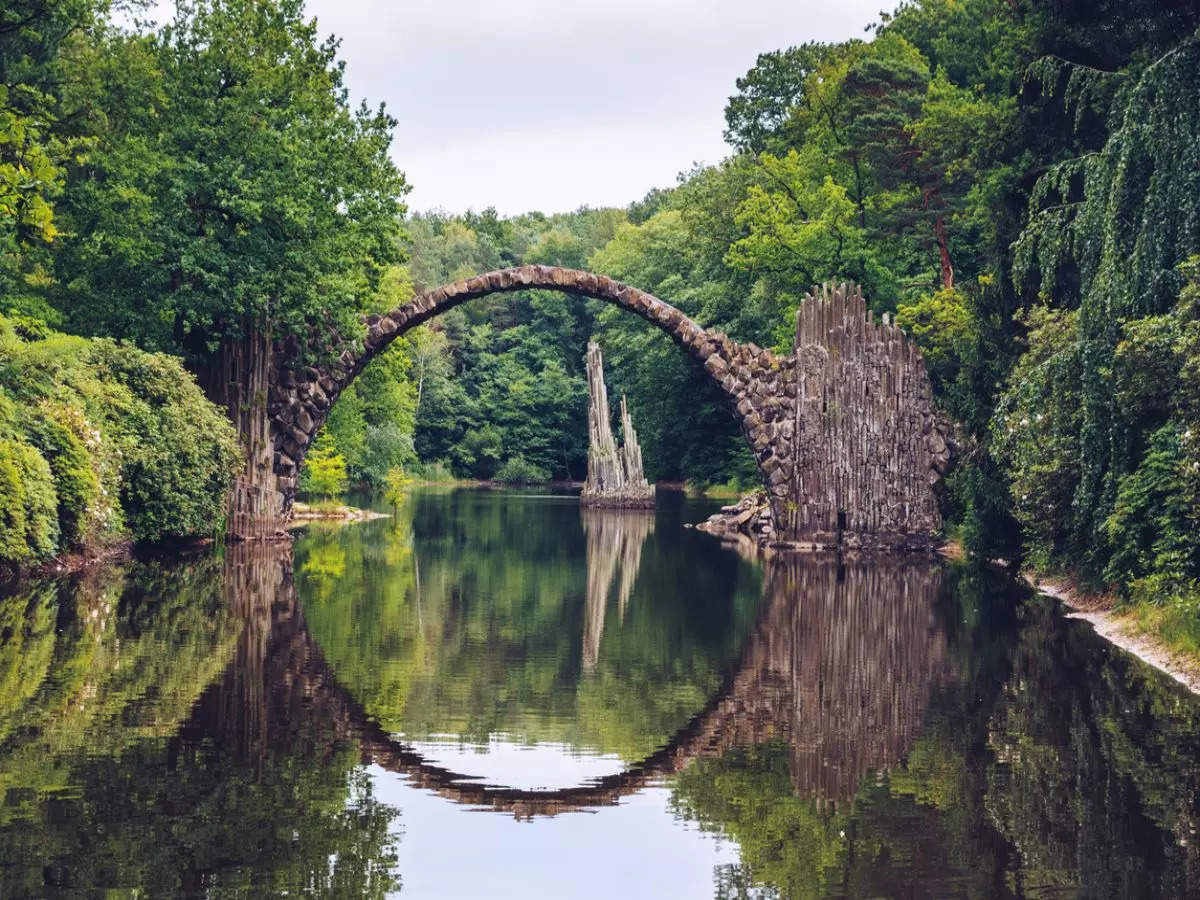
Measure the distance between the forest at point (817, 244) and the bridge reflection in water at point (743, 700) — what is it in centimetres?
279

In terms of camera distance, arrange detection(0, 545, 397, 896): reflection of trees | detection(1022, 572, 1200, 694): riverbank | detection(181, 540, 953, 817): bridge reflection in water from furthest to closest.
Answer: detection(1022, 572, 1200, 694): riverbank
detection(181, 540, 953, 817): bridge reflection in water
detection(0, 545, 397, 896): reflection of trees

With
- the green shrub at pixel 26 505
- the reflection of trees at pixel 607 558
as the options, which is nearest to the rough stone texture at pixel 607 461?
→ the reflection of trees at pixel 607 558

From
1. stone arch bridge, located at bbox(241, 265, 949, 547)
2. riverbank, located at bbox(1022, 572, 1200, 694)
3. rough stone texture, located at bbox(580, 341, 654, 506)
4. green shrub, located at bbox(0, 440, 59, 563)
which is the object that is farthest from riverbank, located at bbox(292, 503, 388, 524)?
riverbank, located at bbox(1022, 572, 1200, 694)

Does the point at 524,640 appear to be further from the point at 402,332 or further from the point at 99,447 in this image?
the point at 402,332

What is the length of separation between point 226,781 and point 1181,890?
15.5 feet

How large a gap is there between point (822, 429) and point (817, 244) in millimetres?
13162

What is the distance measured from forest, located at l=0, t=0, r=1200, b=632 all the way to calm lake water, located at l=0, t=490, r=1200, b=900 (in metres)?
2.07

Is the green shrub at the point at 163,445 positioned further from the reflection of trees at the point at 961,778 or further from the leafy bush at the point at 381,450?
the leafy bush at the point at 381,450

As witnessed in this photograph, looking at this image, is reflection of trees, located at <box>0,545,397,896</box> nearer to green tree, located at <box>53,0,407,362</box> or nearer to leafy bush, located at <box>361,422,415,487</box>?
green tree, located at <box>53,0,407,362</box>

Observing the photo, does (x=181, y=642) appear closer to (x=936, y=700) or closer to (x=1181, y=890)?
(x=936, y=700)

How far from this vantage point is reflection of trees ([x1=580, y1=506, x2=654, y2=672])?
54.0ft

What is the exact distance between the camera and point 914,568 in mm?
26219

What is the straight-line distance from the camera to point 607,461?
5062 centimetres

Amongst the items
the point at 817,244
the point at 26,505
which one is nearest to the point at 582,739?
the point at 26,505
